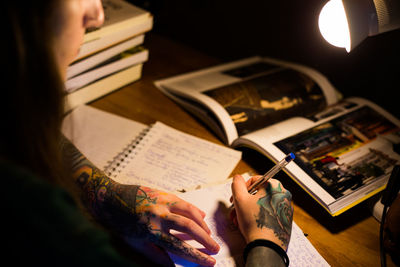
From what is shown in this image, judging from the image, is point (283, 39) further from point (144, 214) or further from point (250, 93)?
point (144, 214)

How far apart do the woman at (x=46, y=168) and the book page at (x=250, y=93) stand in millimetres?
343

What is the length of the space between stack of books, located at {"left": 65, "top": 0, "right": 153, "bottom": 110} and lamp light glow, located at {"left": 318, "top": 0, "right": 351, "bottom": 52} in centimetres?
49

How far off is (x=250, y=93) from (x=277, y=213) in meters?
0.39

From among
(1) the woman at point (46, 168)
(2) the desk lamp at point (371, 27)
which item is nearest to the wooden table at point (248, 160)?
(2) the desk lamp at point (371, 27)

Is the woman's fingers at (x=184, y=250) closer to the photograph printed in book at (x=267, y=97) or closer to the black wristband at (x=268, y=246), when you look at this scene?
the black wristband at (x=268, y=246)

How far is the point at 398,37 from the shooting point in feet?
3.18

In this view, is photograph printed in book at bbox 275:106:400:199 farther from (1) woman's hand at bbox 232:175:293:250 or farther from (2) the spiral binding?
(2) the spiral binding

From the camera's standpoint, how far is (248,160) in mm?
833

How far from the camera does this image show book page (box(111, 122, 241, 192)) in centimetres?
74

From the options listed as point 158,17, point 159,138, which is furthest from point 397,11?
point 158,17

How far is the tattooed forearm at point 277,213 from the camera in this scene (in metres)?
0.61

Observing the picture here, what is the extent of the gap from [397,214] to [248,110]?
1.35 ft

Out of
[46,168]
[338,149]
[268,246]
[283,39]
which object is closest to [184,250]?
[268,246]

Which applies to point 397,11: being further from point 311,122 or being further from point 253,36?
point 253,36
